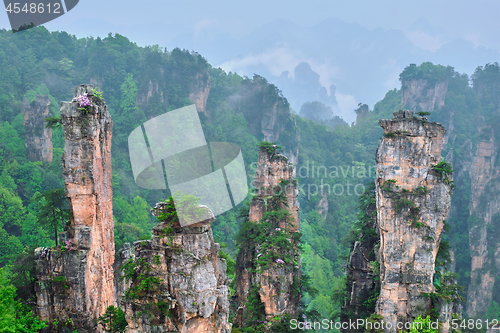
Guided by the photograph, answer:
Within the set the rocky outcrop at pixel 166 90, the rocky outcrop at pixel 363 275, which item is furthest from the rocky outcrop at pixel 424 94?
the rocky outcrop at pixel 363 275

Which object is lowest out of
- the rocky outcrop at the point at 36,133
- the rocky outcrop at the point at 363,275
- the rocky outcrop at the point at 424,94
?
the rocky outcrop at the point at 363,275

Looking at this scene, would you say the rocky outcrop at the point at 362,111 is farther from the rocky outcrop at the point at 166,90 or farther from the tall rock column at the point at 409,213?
the tall rock column at the point at 409,213

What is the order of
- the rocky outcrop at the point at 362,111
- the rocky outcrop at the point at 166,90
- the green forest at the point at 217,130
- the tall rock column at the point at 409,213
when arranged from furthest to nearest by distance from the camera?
the rocky outcrop at the point at 362,111 < the rocky outcrop at the point at 166,90 < the green forest at the point at 217,130 < the tall rock column at the point at 409,213

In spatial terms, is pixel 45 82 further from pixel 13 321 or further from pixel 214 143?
pixel 13 321

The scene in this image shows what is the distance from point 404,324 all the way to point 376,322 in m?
1.53

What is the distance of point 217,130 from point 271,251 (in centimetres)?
4703

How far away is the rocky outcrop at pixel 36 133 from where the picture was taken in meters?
40.6

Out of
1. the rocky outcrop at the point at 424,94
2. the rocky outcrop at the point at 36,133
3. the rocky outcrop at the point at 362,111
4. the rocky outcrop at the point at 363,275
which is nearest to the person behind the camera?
the rocky outcrop at the point at 363,275

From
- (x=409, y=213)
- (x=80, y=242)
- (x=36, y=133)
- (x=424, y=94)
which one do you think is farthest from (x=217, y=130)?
(x=80, y=242)

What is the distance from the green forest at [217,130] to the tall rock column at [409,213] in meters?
17.5

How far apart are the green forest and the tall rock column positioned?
1750 centimetres

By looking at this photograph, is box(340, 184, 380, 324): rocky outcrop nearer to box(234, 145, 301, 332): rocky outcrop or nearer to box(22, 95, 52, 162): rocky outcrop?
box(234, 145, 301, 332): rocky outcrop

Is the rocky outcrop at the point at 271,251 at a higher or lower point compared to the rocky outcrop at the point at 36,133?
lower

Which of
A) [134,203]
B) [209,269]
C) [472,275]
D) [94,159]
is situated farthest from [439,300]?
[134,203]
